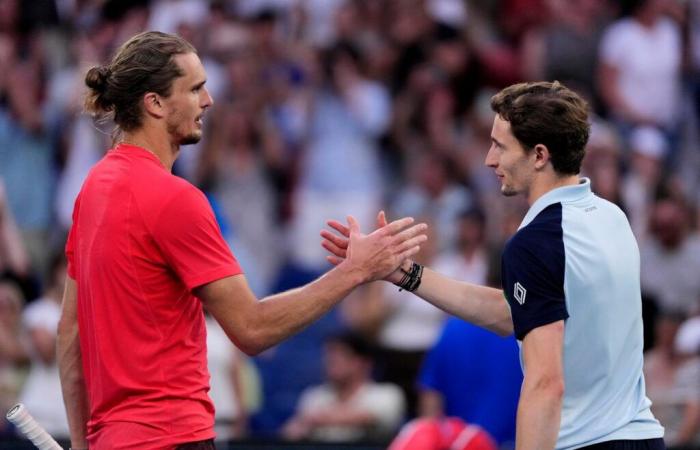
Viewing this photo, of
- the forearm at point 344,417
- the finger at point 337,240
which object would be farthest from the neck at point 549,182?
the forearm at point 344,417

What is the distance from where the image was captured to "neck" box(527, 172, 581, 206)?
4367 millimetres

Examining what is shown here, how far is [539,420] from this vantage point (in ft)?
13.2

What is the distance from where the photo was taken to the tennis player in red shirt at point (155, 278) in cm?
412

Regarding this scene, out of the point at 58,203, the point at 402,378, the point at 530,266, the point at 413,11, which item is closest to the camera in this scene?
the point at 530,266

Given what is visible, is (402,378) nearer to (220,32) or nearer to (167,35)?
(220,32)

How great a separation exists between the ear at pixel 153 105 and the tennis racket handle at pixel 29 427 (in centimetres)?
104

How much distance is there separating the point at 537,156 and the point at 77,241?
156cm

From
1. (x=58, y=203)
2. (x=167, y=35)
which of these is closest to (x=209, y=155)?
(x=58, y=203)

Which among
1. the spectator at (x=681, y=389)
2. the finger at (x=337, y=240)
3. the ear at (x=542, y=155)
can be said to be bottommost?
the spectator at (x=681, y=389)

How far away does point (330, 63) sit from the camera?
Answer: 10391 millimetres

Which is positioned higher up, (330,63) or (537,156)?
(330,63)

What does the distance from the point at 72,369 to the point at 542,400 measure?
5.49ft

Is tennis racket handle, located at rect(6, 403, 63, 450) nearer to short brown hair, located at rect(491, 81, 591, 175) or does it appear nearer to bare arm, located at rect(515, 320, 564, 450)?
bare arm, located at rect(515, 320, 564, 450)

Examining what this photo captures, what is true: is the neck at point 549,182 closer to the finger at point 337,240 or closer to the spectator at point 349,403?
the finger at point 337,240
